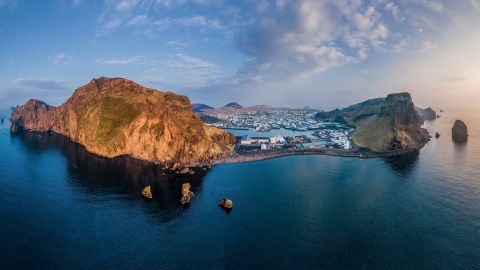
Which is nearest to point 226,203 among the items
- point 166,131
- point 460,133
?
point 166,131

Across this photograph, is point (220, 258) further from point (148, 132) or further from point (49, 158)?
point (49, 158)

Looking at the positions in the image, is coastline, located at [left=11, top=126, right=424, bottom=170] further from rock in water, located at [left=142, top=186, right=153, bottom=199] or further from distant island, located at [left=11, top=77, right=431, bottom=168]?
rock in water, located at [left=142, top=186, right=153, bottom=199]

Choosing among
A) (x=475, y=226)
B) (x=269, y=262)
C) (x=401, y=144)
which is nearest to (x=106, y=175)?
(x=269, y=262)

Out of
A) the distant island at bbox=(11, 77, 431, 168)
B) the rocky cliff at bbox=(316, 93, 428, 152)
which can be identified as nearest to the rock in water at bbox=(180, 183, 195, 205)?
the distant island at bbox=(11, 77, 431, 168)

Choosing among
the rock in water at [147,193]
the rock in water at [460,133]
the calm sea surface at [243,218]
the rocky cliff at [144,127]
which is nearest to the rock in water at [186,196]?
the calm sea surface at [243,218]

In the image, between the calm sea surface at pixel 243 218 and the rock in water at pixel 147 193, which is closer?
the calm sea surface at pixel 243 218

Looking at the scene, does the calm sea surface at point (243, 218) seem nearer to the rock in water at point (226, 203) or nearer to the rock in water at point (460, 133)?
the rock in water at point (226, 203)

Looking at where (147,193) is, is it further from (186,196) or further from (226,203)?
(226,203)
